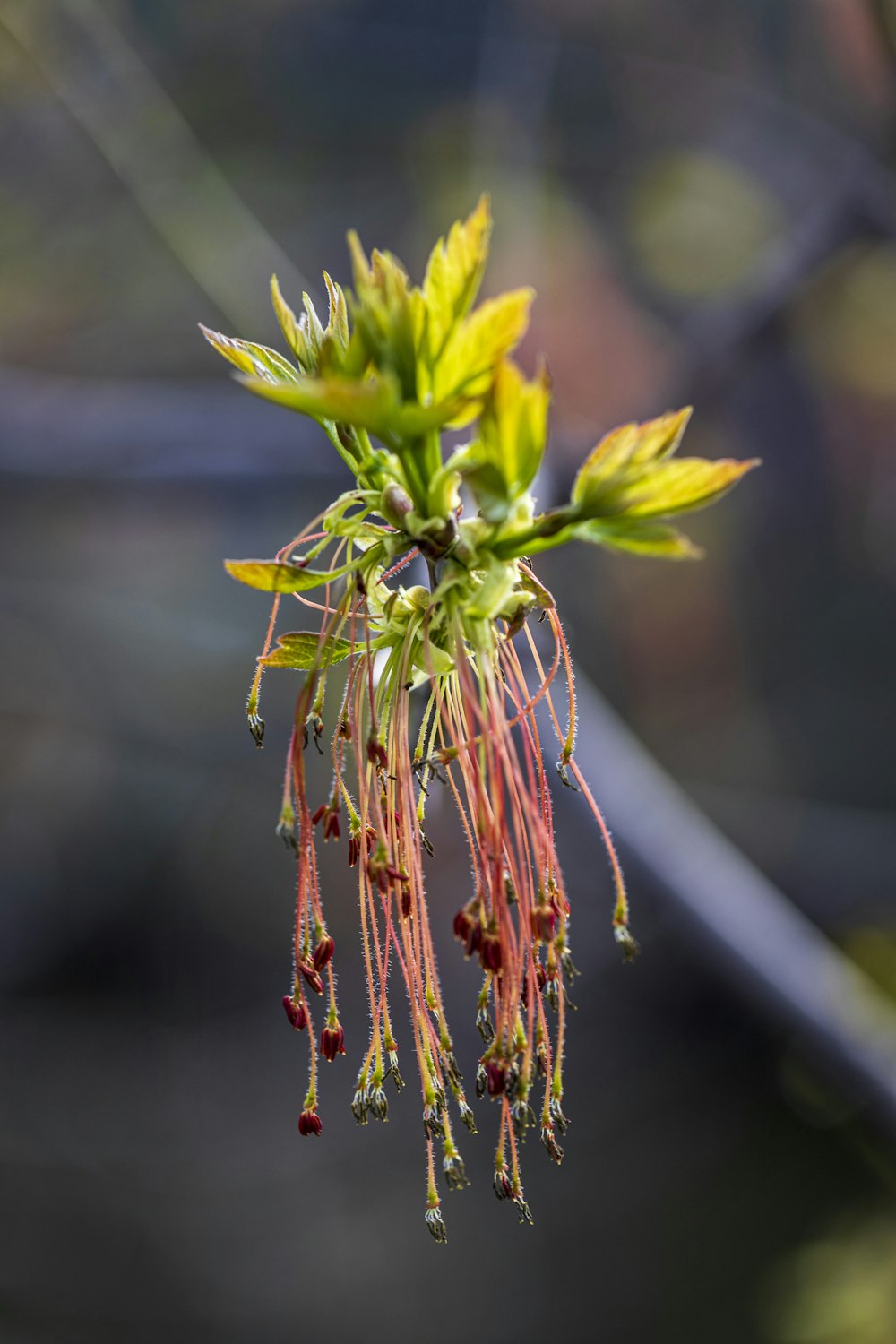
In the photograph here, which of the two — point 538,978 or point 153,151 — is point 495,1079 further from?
point 153,151

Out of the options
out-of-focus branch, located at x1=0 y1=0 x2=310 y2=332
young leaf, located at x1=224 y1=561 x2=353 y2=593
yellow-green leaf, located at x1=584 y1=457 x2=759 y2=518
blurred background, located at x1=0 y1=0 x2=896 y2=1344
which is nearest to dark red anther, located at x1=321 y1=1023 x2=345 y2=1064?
young leaf, located at x1=224 y1=561 x2=353 y2=593

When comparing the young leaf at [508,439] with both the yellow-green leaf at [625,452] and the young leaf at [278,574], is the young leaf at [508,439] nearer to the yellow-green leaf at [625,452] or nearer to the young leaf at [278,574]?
the yellow-green leaf at [625,452]

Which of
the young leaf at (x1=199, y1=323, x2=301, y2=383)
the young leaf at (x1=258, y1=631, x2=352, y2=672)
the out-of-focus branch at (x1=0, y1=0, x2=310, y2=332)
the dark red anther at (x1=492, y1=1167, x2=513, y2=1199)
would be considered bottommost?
the dark red anther at (x1=492, y1=1167, x2=513, y2=1199)

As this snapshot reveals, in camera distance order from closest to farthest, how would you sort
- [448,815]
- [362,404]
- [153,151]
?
[362,404]
[153,151]
[448,815]

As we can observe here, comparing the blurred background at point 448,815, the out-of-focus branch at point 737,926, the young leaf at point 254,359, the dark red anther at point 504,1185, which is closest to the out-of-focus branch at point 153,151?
the blurred background at point 448,815

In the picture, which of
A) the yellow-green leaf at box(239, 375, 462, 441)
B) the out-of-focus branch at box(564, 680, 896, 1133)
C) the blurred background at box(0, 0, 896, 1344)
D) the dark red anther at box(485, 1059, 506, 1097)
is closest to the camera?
the yellow-green leaf at box(239, 375, 462, 441)

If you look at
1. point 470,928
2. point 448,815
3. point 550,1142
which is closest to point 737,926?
point 550,1142

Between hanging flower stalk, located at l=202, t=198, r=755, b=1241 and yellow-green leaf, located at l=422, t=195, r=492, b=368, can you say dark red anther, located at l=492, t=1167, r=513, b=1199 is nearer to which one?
hanging flower stalk, located at l=202, t=198, r=755, b=1241

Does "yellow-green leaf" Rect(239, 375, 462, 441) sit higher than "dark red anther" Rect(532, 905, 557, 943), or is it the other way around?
"yellow-green leaf" Rect(239, 375, 462, 441)
